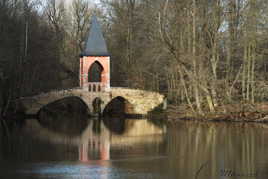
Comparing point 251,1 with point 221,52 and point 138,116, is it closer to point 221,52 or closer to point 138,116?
point 221,52

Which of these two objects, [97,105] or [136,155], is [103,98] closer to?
[97,105]

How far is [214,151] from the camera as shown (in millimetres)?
15812

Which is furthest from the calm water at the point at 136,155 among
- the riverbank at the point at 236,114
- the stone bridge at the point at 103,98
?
the stone bridge at the point at 103,98

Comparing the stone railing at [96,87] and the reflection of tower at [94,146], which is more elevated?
the stone railing at [96,87]

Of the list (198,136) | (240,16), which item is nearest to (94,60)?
(240,16)

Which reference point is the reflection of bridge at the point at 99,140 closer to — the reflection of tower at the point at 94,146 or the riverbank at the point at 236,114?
the reflection of tower at the point at 94,146

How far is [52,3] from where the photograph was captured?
50281mm

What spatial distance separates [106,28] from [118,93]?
8.97 meters

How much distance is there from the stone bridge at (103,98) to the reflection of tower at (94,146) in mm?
12949

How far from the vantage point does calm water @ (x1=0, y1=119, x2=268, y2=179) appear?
1187 centimetres

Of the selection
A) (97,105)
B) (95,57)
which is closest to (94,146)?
(95,57)

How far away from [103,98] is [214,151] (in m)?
21.7

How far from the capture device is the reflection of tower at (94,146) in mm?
15025

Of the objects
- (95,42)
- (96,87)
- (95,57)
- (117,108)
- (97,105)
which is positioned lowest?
(117,108)
